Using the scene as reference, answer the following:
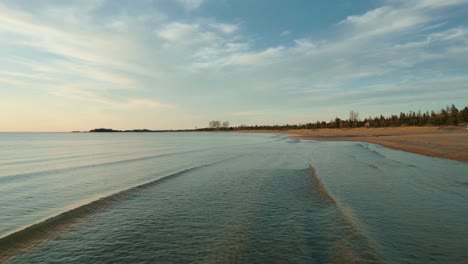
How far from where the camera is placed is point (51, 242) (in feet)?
26.7

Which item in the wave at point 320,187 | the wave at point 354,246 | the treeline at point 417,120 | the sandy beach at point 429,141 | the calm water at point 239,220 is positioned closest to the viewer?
the wave at point 354,246

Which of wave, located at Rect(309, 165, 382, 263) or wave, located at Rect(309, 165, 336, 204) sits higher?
wave, located at Rect(309, 165, 382, 263)

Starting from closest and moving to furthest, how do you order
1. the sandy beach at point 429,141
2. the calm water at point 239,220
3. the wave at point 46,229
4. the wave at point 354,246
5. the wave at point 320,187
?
the wave at point 354,246
the calm water at point 239,220
the wave at point 46,229
the wave at point 320,187
the sandy beach at point 429,141

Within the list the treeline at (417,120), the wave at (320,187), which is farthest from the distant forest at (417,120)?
the wave at (320,187)

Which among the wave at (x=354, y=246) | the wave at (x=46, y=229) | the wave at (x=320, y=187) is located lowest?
the wave at (x=320, y=187)

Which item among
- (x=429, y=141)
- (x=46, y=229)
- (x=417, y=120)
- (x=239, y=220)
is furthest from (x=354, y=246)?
(x=417, y=120)

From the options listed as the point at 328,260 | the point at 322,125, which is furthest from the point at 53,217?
the point at 322,125

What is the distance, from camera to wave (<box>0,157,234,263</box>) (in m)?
7.74

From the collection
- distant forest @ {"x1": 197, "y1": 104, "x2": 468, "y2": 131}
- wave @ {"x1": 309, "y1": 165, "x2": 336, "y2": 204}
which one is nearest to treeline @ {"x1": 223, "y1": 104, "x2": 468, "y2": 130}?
distant forest @ {"x1": 197, "y1": 104, "x2": 468, "y2": 131}

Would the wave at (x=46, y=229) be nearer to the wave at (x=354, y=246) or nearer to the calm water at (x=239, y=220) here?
the calm water at (x=239, y=220)

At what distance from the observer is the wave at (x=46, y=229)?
7.74 m

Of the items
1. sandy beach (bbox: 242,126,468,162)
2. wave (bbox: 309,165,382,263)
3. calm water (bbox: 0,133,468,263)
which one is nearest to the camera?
wave (bbox: 309,165,382,263)

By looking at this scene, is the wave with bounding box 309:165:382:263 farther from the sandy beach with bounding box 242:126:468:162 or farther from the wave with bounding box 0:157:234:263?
the sandy beach with bounding box 242:126:468:162

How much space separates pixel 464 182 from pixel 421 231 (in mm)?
9521
